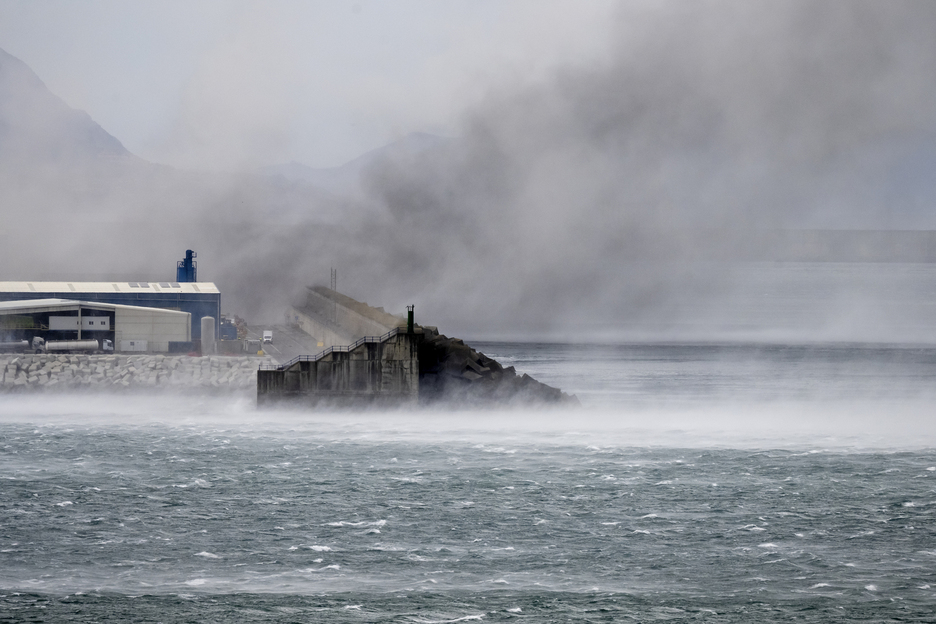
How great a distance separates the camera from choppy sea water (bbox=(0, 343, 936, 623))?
21312 mm

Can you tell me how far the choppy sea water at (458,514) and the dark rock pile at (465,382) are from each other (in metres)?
1.06

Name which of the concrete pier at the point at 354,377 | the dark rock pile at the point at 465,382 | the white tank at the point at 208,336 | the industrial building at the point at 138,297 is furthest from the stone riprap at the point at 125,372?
the dark rock pile at the point at 465,382

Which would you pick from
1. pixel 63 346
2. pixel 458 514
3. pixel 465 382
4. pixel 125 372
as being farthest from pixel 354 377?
pixel 63 346

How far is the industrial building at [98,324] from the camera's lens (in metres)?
56.6

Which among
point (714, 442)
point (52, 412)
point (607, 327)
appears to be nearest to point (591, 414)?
point (714, 442)

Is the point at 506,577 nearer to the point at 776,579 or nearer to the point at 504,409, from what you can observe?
the point at 776,579

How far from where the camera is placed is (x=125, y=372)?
5397 cm

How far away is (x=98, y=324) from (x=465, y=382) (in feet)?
72.5

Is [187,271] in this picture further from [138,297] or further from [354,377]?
[354,377]

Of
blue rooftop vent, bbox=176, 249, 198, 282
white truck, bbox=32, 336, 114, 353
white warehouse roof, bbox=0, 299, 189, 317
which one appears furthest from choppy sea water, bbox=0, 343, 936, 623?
blue rooftop vent, bbox=176, 249, 198, 282

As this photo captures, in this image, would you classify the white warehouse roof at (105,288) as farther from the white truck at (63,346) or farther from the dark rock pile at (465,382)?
the dark rock pile at (465,382)

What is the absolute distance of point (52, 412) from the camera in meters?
49.3

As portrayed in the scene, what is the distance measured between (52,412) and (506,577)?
33.5m

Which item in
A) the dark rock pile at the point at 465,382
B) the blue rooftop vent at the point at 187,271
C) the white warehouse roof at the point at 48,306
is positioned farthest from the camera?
the blue rooftop vent at the point at 187,271
